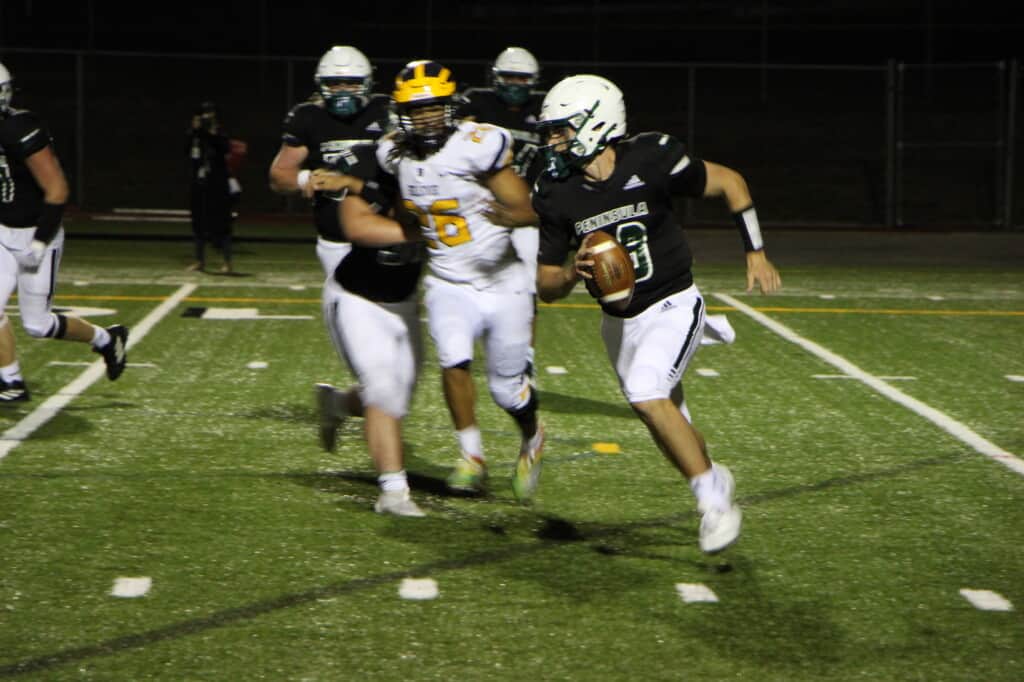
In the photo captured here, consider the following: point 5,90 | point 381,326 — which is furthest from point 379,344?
point 5,90

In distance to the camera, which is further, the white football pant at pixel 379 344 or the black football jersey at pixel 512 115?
the black football jersey at pixel 512 115

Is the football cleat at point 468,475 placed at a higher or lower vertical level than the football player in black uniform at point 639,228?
lower

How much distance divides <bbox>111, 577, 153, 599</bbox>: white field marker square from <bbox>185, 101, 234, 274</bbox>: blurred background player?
36.0 ft

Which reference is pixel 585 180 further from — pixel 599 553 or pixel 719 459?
pixel 719 459

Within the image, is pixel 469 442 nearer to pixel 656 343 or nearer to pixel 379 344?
pixel 379 344

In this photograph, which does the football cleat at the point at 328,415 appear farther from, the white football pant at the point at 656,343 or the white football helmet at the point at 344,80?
the white football helmet at the point at 344,80

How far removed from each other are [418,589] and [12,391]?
4.03 meters

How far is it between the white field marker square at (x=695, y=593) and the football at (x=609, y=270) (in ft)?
3.20

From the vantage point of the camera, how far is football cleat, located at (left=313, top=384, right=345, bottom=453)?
662 cm

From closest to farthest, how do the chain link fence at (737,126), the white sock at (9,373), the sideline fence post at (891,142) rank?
the white sock at (9,373), the sideline fence post at (891,142), the chain link fence at (737,126)

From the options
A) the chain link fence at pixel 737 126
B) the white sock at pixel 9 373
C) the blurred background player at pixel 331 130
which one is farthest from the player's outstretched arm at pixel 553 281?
the chain link fence at pixel 737 126

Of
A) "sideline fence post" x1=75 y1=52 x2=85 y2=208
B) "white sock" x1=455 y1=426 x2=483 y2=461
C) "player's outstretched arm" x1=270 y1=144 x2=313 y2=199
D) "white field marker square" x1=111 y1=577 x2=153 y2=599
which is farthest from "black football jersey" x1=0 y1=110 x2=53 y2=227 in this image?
"sideline fence post" x1=75 y1=52 x2=85 y2=208

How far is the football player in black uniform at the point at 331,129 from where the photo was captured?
7547mm

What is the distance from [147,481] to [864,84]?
24998 mm
